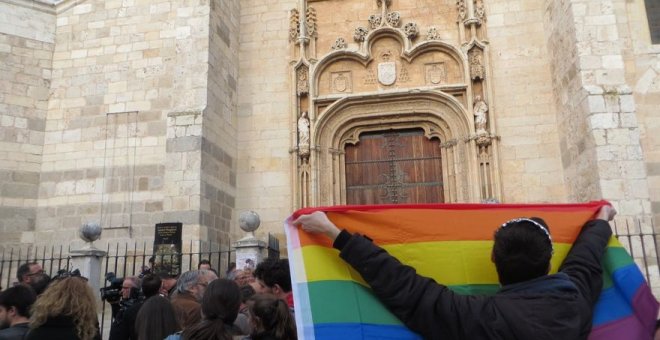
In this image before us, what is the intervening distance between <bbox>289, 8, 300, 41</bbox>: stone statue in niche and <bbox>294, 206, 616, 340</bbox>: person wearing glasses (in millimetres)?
10076

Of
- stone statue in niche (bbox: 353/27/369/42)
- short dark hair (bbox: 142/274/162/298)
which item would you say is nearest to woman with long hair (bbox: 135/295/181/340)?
short dark hair (bbox: 142/274/162/298)

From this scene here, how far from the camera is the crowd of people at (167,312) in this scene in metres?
2.67

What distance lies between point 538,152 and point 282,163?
17.4 feet

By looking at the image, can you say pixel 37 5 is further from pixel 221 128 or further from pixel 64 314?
pixel 64 314

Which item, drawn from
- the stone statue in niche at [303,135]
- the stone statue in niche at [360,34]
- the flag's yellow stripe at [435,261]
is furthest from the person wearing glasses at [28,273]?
the stone statue in niche at [360,34]

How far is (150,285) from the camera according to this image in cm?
387

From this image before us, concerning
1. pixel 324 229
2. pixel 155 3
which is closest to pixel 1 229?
pixel 155 3

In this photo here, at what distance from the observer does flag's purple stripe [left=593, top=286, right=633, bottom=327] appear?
2.18 metres

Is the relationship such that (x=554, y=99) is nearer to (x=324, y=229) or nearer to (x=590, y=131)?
(x=590, y=131)

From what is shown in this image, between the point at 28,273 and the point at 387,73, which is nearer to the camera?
the point at 28,273

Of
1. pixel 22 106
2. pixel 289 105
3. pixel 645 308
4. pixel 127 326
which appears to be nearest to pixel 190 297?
pixel 127 326

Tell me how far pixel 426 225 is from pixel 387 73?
9156 mm

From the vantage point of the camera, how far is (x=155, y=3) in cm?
1088

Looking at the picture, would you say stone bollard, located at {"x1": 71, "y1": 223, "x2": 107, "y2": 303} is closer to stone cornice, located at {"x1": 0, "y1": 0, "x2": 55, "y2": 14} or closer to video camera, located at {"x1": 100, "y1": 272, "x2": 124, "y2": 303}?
video camera, located at {"x1": 100, "y1": 272, "x2": 124, "y2": 303}
